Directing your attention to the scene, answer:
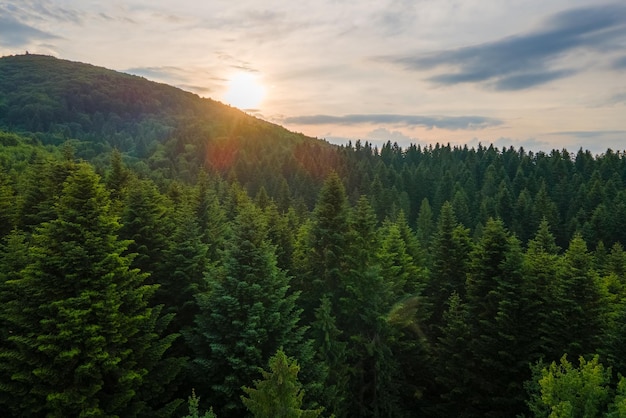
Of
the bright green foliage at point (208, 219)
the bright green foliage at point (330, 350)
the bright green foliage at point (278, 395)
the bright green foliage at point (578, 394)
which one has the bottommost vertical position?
the bright green foliage at point (330, 350)

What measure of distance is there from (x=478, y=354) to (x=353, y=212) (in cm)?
1245

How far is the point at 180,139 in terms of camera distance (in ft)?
483

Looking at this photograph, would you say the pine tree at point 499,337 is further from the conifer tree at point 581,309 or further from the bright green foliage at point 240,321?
the bright green foliage at point 240,321

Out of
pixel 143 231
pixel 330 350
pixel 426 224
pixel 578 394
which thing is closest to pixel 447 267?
pixel 330 350

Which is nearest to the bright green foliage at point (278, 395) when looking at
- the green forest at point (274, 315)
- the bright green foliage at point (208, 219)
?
the green forest at point (274, 315)

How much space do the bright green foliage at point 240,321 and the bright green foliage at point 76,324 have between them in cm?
331

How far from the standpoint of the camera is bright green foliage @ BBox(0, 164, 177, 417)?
17469 millimetres

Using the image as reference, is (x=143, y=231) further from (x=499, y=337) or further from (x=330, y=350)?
(x=499, y=337)

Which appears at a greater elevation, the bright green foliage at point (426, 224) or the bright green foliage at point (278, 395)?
the bright green foliage at point (278, 395)

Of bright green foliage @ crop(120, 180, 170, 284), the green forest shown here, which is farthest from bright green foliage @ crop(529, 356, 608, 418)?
bright green foliage @ crop(120, 180, 170, 284)

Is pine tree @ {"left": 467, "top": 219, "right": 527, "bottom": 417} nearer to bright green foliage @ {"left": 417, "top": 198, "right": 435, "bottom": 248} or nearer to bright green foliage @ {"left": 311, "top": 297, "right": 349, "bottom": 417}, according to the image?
bright green foliage @ {"left": 311, "top": 297, "right": 349, "bottom": 417}

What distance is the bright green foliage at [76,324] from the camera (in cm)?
1747

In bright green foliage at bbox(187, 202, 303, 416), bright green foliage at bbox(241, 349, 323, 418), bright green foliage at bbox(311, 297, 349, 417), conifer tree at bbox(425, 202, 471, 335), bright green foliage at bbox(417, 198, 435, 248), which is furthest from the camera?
bright green foliage at bbox(417, 198, 435, 248)

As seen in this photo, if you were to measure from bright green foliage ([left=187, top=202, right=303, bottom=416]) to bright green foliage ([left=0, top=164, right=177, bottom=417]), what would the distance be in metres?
3.31
